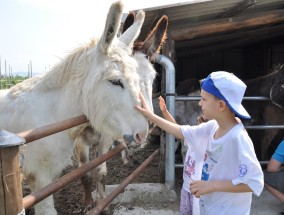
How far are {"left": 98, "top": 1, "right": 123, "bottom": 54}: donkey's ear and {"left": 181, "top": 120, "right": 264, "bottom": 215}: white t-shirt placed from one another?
1089mm

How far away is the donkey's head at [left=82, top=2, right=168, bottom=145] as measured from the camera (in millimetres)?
2221

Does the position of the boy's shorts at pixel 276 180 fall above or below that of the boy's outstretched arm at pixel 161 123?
below

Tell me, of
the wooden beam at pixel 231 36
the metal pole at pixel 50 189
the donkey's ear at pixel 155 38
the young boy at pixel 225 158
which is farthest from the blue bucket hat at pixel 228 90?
the wooden beam at pixel 231 36

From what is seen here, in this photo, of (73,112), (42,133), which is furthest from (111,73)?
(42,133)

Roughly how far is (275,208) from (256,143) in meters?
2.18

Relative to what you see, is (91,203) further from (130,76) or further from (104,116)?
(130,76)

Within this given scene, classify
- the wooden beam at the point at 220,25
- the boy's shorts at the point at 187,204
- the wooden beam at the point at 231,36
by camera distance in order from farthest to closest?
1. the wooden beam at the point at 231,36
2. the wooden beam at the point at 220,25
3. the boy's shorts at the point at 187,204

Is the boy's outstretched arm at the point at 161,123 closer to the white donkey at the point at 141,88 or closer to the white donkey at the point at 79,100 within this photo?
the white donkey at the point at 79,100

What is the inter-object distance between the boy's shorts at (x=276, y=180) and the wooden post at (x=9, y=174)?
10.5 ft

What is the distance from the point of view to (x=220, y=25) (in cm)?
429

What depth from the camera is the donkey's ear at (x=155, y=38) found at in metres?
3.21

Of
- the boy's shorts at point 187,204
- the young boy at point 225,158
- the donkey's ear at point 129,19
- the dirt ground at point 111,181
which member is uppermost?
the donkey's ear at point 129,19

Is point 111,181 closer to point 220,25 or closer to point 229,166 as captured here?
point 220,25

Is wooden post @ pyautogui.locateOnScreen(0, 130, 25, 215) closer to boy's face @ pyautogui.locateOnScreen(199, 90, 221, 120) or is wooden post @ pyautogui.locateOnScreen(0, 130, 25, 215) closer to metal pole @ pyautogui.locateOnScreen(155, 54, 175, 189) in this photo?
boy's face @ pyautogui.locateOnScreen(199, 90, 221, 120)
